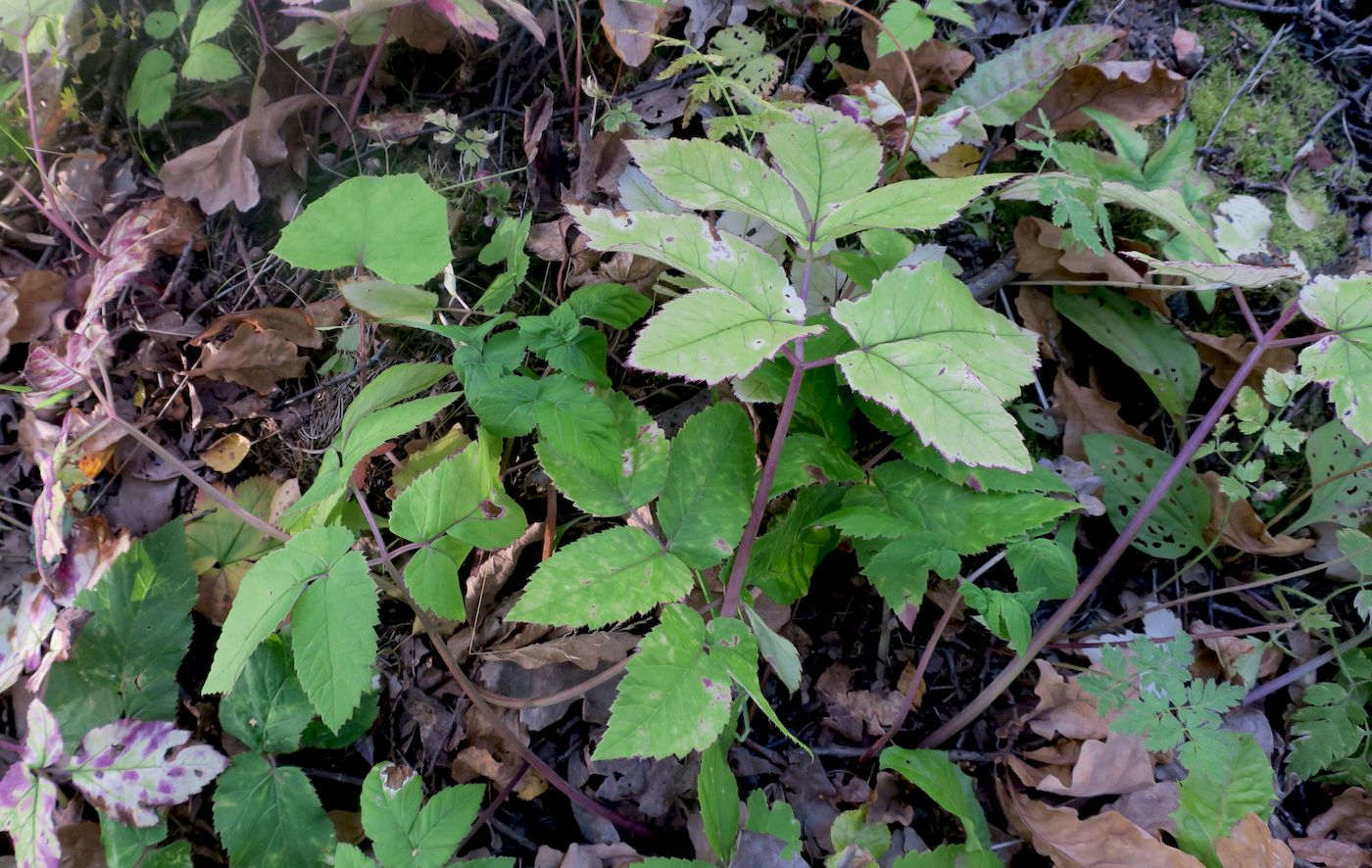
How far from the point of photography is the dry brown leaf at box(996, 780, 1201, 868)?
1399mm

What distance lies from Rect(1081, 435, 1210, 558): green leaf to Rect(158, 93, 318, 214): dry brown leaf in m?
2.23

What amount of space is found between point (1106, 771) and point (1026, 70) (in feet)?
5.47

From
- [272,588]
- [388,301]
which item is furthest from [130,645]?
[388,301]

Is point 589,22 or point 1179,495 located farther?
point 589,22

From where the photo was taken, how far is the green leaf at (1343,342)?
1396mm

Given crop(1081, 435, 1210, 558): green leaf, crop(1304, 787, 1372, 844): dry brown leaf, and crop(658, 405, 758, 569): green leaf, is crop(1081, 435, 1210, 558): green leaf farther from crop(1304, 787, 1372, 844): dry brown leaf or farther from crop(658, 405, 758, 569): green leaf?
crop(658, 405, 758, 569): green leaf

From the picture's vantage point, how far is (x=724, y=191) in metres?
1.28

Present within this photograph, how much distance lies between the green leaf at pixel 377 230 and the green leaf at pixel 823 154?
0.70 m

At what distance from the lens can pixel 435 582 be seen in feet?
4.74

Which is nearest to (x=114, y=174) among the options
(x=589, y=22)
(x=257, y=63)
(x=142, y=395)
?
(x=257, y=63)

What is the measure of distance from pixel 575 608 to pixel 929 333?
0.75m

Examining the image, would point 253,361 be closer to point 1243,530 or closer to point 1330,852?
point 1243,530

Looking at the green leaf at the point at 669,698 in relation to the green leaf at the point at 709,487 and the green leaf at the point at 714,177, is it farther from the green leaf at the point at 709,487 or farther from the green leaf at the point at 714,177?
the green leaf at the point at 714,177

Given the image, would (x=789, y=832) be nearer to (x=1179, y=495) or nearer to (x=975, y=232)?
(x=1179, y=495)
